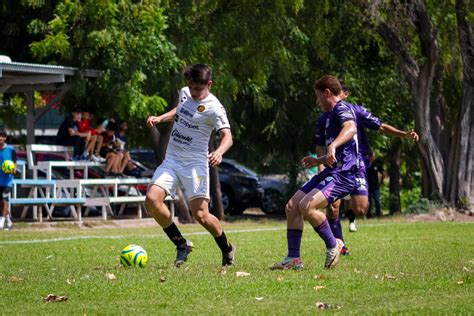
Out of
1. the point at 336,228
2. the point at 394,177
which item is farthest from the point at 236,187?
the point at 336,228

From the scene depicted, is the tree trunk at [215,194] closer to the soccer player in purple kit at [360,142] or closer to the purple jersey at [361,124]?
the purple jersey at [361,124]

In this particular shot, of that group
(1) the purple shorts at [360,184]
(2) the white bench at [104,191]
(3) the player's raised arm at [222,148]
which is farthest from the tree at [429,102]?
(3) the player's raised arm at [222,148]

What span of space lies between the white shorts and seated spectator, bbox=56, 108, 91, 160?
43.6ft

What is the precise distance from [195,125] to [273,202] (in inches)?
968

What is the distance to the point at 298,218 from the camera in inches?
441

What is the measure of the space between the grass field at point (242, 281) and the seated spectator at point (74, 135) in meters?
8.33

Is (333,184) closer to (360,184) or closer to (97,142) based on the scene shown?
(360,184)

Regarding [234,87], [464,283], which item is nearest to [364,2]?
[234,87]

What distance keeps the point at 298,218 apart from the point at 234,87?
15.8 m

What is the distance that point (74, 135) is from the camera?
24453 millimetres

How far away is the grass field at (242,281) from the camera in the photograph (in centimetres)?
805

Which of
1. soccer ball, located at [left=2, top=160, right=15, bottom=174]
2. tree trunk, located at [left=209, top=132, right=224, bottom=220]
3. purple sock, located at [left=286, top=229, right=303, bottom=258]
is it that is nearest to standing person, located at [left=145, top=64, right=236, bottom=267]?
purple sock, located at [left=286, top=229, right=303, bottom=258]

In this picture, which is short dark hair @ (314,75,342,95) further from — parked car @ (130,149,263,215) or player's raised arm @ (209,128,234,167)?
parked car @ (130,149,263,215)

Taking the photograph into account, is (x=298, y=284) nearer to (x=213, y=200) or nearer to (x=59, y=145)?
(x=59, y=145)
